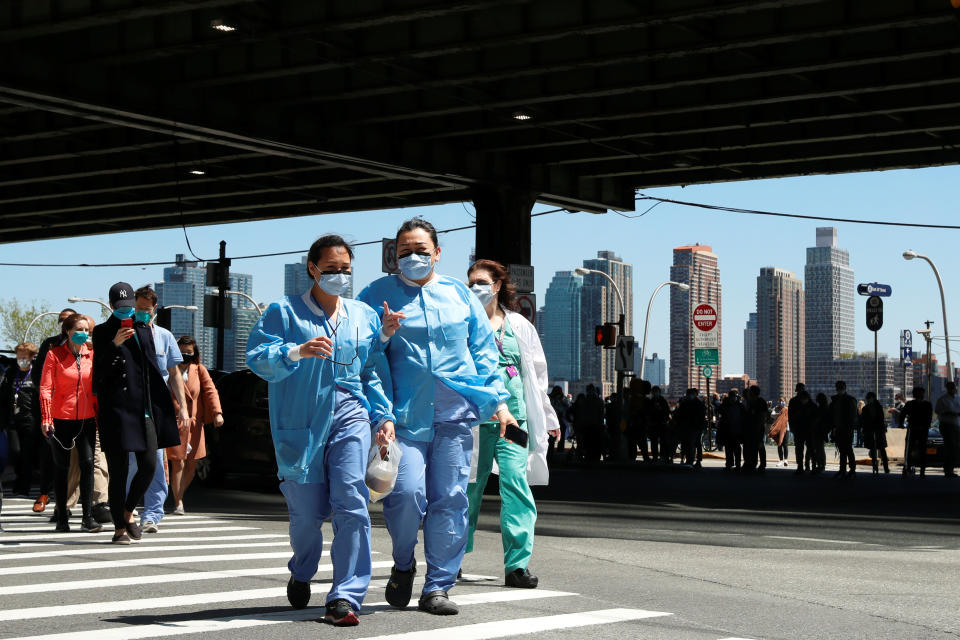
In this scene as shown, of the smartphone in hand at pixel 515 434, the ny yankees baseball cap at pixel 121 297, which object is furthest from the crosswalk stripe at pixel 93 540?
the smartphone in hand at pixel 515 434

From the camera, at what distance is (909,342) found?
4609 inches

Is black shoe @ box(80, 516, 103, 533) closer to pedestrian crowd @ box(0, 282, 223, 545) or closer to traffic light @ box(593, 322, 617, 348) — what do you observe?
pedestrian crowd @ box(0, 282, 223, 545)

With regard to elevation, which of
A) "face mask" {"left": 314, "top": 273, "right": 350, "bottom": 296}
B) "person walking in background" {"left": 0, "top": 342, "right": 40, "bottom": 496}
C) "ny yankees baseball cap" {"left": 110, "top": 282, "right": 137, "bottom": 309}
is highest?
"ny yankees baseball cap" {"left": 110, "top": 282, "right": 137, "bottom": 309}

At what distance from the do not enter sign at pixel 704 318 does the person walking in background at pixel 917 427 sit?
4863mm

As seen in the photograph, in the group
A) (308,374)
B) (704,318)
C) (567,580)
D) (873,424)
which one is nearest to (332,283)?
(308,374)

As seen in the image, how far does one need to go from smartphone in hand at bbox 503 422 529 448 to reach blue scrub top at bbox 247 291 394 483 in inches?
40.1

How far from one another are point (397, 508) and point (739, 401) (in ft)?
73.8

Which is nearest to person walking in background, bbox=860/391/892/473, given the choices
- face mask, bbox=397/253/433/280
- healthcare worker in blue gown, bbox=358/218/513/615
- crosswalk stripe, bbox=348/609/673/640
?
crosswalk stripe, bbox=348/609/673/640

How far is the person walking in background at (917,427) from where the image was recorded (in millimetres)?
25188

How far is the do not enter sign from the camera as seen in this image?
1146 inches

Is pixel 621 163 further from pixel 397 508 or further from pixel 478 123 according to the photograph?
pixel 397 508

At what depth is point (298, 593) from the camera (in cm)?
673

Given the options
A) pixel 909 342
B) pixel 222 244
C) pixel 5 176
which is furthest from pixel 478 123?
pixel 909 342

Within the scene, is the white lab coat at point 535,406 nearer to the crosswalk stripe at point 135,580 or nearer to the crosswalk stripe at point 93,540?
the crosswalk stripe at point 135,580
